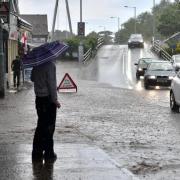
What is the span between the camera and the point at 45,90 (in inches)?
367

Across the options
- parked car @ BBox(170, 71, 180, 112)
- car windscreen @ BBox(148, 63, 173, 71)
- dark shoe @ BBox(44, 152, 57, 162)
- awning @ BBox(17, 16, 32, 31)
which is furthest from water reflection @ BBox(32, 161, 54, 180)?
awning @ BBox(17, 16, 32, 31)

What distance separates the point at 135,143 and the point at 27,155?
8.40ft

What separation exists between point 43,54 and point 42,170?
6.05 ft

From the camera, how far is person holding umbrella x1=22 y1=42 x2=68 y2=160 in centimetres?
930

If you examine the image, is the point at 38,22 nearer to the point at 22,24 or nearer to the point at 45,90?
the point at 22,24

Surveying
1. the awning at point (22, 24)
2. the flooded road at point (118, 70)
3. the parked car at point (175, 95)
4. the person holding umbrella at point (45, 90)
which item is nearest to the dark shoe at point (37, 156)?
the person holding umbrella at point (45, 90)

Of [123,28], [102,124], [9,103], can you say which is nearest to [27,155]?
[102,124]

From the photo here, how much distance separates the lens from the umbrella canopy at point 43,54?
9281 millimetres

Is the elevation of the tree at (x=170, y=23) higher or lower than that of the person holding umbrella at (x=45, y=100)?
higher

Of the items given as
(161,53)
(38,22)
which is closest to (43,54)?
(161,53)

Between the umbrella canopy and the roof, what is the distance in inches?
3754

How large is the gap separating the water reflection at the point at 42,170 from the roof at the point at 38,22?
3774 inches

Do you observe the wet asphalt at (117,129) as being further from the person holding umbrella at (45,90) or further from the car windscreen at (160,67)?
the car windscreen at (160,67)

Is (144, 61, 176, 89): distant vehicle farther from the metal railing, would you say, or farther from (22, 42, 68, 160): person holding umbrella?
the metal railing
